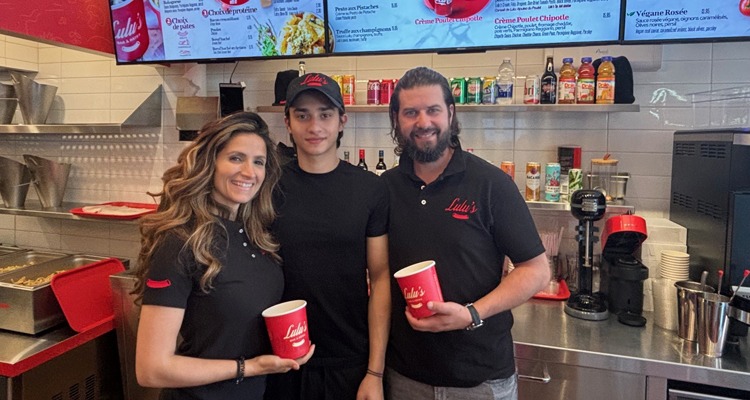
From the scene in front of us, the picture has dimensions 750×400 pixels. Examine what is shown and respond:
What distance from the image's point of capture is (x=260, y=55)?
2523 millimetres

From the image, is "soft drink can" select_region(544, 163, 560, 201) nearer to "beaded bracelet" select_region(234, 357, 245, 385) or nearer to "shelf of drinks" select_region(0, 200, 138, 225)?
"beaded bracelet" select_region(234, 357, 245, 385)

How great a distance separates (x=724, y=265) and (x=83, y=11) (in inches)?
127

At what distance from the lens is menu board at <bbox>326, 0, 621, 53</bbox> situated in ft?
6.94

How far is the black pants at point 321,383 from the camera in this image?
1.59 m

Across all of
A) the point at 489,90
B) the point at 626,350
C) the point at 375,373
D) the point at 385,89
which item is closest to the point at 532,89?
the point at 489,90

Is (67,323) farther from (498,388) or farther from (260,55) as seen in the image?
(498,388)

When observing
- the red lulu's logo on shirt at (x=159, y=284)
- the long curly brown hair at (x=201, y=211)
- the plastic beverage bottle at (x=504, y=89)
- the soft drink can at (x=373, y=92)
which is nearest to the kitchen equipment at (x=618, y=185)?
the plastic beverage bottle at (x=504, y=89)

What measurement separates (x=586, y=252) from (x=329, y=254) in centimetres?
123

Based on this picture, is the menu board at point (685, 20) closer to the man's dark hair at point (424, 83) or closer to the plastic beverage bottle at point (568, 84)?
the plastic beverage bottle at point (568, 84)

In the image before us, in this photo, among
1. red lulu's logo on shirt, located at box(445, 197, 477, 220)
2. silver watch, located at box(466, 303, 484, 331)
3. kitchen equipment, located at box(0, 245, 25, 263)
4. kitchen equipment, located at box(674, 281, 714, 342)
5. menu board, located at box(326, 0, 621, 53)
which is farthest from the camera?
kitchen equipment, located at box(0, 245, 25, 263)

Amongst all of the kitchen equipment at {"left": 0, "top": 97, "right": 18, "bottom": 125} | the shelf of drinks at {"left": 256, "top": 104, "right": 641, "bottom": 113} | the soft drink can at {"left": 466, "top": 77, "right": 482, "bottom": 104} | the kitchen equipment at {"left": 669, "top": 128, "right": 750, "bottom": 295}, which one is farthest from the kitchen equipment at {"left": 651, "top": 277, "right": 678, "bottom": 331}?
the kitchen equipment at {"left": 0, "top": 97, "right": 18, "bottom": 125}

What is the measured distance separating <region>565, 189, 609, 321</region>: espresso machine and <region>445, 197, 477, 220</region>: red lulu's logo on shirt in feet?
2.59

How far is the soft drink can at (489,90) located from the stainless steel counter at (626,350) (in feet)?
3.46

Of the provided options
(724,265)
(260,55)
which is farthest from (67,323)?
(724,265)
